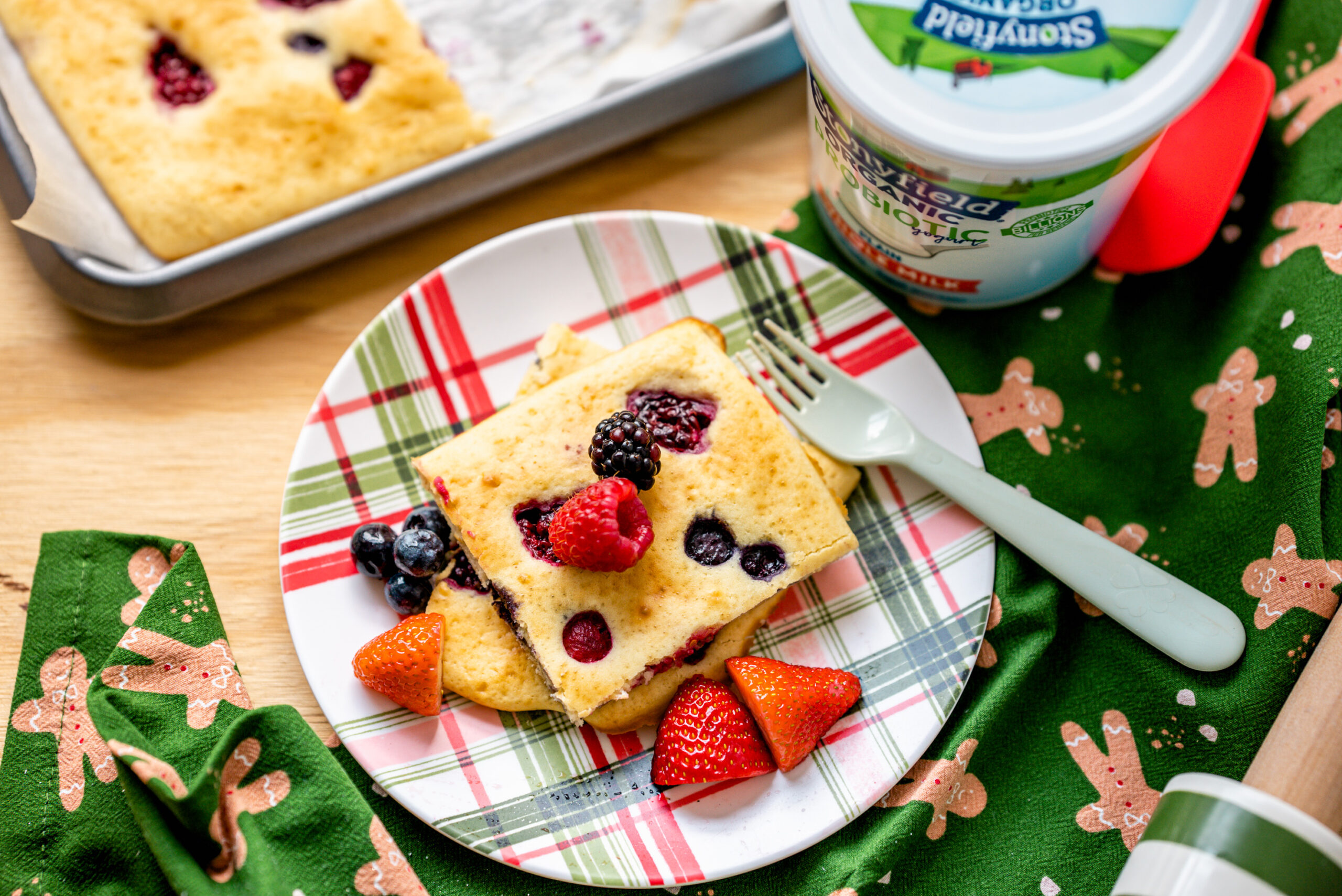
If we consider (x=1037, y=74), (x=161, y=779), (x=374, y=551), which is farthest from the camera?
(x=374, y=551)

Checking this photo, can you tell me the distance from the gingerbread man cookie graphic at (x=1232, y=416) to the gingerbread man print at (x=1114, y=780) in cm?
55

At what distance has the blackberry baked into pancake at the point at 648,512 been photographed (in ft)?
5.55

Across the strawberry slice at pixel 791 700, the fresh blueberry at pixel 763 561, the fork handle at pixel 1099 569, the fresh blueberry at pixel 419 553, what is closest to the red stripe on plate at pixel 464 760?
the fresh blueberry at pixel 419 553

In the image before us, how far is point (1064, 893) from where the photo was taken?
178 cm

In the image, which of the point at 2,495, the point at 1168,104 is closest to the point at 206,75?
the point at 2,495

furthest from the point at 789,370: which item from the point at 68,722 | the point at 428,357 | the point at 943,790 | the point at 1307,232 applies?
the point at 68,722

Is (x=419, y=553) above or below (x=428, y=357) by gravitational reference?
below

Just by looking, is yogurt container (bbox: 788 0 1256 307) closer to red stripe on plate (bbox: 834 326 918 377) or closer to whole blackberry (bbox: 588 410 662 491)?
red stripe on plate (bbox: 834 326 918 377)

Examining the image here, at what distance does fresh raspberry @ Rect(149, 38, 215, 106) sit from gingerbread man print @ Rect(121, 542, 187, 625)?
97cm

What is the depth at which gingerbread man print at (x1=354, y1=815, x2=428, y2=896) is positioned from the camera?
5.60 feet

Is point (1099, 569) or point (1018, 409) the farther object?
point (1018, 409)

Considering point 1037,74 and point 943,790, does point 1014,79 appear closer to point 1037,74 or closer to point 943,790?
point 1037,74

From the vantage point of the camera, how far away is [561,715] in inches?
70.6

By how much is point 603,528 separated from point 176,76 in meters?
1.42
